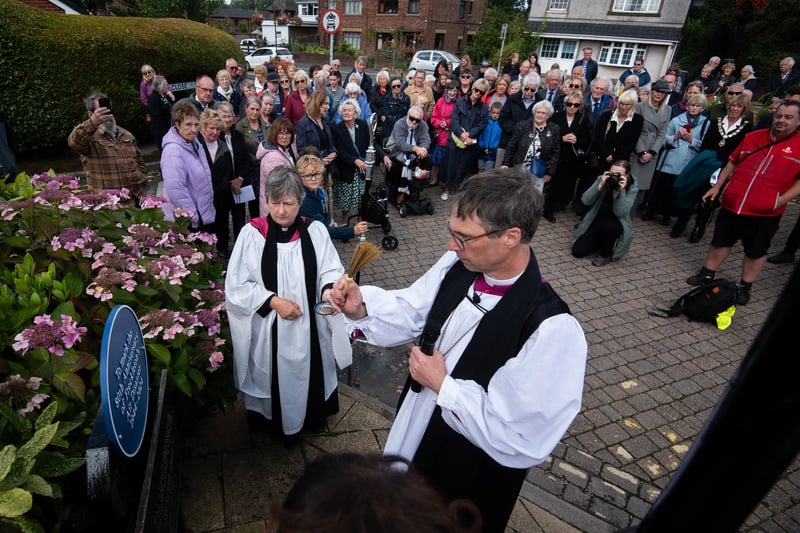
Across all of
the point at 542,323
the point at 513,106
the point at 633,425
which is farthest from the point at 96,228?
the point at 513,106

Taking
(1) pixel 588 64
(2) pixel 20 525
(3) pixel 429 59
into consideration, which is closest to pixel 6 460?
(2) pixel 20 525

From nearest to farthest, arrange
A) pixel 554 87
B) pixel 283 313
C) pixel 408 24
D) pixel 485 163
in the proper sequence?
pixel 283 313 → pixel 485 163 → pixel 554 87 → pixel 408 24

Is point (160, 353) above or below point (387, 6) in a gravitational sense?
below

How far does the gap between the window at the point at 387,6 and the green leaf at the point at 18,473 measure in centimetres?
4414

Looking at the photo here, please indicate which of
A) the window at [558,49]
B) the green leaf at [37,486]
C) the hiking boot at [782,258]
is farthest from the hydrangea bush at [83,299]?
the window at [558,49]

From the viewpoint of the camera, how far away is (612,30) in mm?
29859

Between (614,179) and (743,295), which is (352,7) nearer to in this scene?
(614,179)

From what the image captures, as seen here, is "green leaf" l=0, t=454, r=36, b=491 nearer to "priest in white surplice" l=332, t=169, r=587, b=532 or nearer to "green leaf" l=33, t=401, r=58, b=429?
"green leaf" l=33, t=401, r=58, b=429

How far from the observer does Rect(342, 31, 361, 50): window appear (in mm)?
42003

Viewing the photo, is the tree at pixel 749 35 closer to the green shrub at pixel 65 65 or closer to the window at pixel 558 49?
the window at pixel 558 49

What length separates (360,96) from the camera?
28.9ft

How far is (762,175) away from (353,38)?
142ft

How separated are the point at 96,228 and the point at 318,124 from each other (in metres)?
3.86

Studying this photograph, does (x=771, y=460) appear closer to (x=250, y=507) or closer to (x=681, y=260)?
(x=250, y=507)
